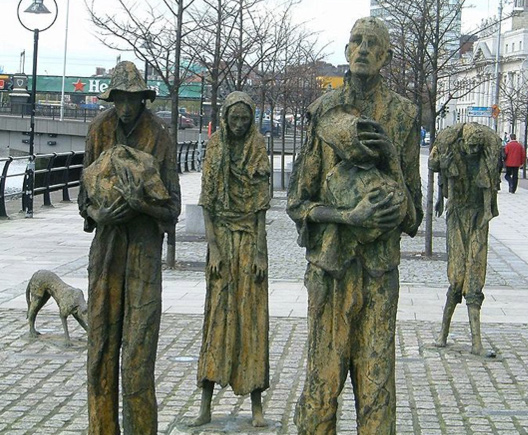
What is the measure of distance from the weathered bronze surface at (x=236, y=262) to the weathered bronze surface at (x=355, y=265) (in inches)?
100

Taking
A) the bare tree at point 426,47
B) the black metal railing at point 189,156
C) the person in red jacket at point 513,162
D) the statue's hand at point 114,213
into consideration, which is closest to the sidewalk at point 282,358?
the statue's hand at point 114,213

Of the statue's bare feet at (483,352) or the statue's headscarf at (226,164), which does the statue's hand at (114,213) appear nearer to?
the statue's headscarf at (226,164)

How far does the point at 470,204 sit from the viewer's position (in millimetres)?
11500

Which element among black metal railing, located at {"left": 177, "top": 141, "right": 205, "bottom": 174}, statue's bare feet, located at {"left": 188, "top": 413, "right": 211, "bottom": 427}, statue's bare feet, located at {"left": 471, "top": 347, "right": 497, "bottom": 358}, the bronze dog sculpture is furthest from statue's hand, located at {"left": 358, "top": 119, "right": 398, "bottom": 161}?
black metal railing, located at {"left": 177, "top": 141, "right": 205, "bottom": 174}

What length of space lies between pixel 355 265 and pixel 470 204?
5782 millimetres

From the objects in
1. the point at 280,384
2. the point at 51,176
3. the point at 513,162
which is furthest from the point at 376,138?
the point at 513,162

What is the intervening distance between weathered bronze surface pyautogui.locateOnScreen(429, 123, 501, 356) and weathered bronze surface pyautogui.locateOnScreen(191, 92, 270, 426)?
3106 mm

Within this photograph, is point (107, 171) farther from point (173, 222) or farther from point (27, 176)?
point (27, 176)

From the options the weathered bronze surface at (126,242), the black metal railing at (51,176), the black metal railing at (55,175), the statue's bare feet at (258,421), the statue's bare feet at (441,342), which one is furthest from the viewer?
the black metal railing at (55,175)

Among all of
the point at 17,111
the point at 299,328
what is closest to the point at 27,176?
the point at 299,328

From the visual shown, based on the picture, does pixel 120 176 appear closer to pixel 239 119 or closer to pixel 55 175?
pixel 239 119

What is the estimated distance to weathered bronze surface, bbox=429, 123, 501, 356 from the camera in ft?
37.2

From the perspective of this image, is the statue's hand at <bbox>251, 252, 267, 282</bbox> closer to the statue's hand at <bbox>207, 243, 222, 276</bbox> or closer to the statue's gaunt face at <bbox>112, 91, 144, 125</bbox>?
the statue's hand at <bbox>207, 243, 222, 276</bbox>

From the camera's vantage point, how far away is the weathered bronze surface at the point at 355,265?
581cm
